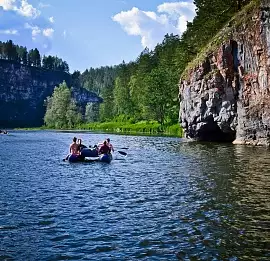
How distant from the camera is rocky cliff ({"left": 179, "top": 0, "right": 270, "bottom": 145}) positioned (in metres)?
45.1

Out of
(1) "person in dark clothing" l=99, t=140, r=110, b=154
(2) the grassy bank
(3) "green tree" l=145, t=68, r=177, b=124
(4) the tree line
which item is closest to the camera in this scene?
(1) "person in dark clothing" l=99, t=140, r=110, b=154

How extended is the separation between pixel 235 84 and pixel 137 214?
125ft

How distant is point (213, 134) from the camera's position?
60.1 meters

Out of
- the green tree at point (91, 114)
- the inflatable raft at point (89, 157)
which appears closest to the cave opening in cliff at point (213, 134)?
the inflatable raft at point (89, 157)

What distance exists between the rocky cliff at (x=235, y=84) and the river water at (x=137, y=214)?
755 inches

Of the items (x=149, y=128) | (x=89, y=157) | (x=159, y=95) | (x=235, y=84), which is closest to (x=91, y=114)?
(x=149, y=128)

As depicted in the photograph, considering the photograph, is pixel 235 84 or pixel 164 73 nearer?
pixel 235 84

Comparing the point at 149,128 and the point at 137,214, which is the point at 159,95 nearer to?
the point at 149,128

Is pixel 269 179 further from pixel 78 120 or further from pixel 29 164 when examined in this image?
pixel 78 120

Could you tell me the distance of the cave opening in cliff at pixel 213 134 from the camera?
56794 millimetres

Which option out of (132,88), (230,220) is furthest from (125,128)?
(230,220)

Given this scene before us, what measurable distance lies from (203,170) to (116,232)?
15198mm

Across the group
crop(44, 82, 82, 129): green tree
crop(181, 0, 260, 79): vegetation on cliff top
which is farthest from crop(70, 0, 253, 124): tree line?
crop(44, 82, 82, 129): green tree

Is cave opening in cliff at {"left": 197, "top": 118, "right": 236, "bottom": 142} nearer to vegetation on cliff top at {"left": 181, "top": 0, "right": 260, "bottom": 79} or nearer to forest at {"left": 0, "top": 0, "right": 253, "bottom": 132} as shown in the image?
vegetation on cliff top at {"left": 181, "top": 0, "right": 260, "bottom": 79}
